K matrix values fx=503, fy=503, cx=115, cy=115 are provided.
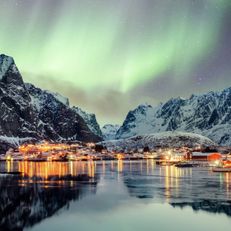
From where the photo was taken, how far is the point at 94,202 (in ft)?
188

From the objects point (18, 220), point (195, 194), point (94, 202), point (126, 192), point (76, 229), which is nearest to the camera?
point (76, 229)

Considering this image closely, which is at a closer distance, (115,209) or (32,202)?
(115,209)

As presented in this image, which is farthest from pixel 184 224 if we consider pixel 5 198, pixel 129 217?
pixel 5 198

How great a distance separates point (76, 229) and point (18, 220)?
6.70 meters

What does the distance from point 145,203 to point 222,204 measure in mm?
8404

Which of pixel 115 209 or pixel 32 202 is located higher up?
pixel 32 202

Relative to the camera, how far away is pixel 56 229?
40188mm

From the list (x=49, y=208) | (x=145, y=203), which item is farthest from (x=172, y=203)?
(x=49, y=208)

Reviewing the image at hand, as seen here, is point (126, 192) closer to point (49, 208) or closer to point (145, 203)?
point (145, 203)

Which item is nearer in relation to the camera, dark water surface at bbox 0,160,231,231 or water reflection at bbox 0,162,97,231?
dark water surface at bbox 0,160,231,231

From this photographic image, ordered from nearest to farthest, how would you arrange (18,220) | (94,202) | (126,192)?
1. (18,220)
2. (94,202)
3. (126,192)

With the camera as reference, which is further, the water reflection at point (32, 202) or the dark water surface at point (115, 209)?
the water reflection at point (32, 202)

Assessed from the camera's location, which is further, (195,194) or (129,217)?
(195,194)

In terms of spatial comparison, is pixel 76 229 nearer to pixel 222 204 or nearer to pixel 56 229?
pixel 56 229
